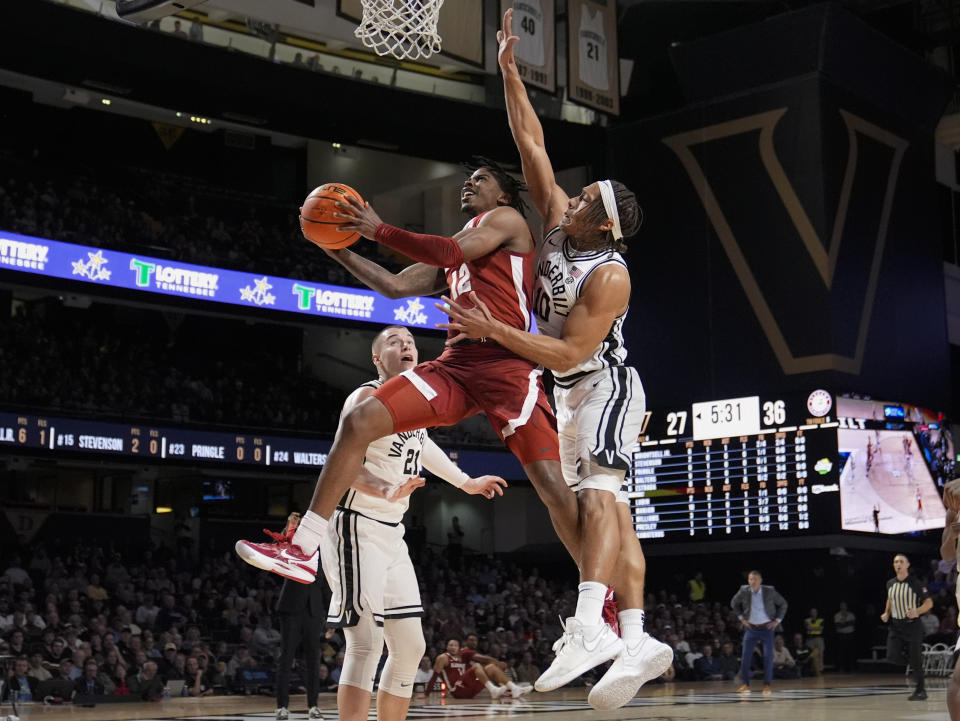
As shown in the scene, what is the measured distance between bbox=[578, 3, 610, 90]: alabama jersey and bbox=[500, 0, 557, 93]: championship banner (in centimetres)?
93

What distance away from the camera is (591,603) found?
5.44 m

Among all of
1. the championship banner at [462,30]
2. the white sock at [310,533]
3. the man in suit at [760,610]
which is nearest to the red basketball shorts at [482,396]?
the white sock at [310,533]

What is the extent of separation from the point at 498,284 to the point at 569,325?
478mm

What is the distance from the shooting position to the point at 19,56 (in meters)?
21.0

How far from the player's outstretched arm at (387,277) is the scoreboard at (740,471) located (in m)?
14.2

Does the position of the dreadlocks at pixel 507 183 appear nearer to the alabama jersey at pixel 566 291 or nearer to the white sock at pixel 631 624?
the alabama jersey at pixel 566 291

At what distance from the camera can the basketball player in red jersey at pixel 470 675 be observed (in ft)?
51.7

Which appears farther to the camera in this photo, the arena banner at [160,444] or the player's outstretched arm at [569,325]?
the arena banner at [160,444]

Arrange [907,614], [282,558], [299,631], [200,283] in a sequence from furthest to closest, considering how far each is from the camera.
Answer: [200,283] → [907,614] → [299,631] → [282,558]

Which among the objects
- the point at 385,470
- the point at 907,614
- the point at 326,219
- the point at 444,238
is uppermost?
the point at 326,219

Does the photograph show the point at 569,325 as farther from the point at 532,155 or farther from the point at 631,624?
the point at 631,624

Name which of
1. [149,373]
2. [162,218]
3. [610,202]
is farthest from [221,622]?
[610,202]

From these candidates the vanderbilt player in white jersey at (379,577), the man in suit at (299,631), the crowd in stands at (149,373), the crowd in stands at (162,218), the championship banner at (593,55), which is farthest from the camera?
the crowd in stands at (162,218)

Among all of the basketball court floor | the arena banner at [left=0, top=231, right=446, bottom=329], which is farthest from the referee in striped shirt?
the arena banner at [left=0, top=231, right=446, bottom=329]
